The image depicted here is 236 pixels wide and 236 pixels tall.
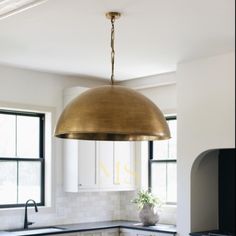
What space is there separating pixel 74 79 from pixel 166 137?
129 inches

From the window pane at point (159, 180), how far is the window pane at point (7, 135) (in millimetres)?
1762

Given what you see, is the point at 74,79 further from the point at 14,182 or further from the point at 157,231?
the point at 157,231

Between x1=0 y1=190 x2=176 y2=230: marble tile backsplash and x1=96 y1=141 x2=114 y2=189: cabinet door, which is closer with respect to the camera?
x1=0 y1=190 x2=176 y2=230: marble tile backsplash

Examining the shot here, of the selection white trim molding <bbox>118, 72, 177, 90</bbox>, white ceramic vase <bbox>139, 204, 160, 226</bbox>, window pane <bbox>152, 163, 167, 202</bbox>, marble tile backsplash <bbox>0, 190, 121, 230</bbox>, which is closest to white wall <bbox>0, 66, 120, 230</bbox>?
marble tile backsplash <bbox>0, 190, 121, 230</bbox>

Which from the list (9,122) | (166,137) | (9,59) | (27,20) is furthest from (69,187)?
(166,137)

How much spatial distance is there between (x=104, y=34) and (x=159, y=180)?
2.52 m

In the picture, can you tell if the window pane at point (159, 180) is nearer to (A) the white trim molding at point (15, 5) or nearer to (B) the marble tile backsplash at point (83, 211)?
(B) the marble tile backsplash at point (83, 211)

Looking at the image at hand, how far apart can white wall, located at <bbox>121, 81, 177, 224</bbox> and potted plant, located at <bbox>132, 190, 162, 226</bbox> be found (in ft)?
0.80

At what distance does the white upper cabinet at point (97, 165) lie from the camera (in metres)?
5.36

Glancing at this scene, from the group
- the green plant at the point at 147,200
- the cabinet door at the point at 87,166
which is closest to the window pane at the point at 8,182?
the cabinet door at the point at 87,166

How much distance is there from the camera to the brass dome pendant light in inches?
92.7

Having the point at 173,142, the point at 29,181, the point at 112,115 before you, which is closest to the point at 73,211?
the point at 29,181

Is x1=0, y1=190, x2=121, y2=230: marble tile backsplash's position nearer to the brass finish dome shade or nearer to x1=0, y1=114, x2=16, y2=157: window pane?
x1=0, y1=114, x2=16, y2=157: window pane

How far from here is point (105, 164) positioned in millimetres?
5633
